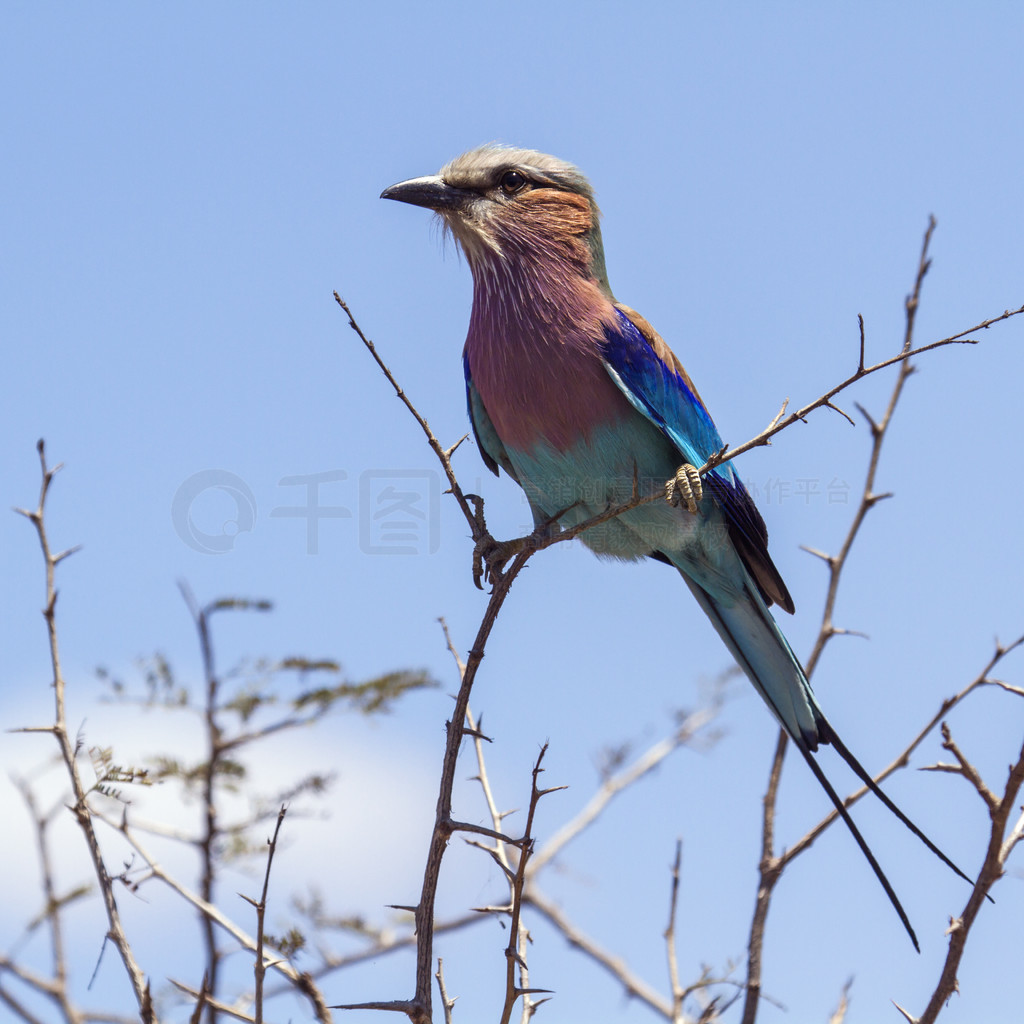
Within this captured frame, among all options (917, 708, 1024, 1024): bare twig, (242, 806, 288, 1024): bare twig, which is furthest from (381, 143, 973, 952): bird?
(242, 806, 288, 1024): bare twig

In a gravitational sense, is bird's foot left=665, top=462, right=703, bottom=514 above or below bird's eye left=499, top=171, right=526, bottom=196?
below

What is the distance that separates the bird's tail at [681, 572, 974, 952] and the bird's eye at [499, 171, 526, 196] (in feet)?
5.16

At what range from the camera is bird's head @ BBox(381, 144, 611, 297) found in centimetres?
384

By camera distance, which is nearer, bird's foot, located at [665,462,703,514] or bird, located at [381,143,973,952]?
bird's foot, located at [665,462,703,514]

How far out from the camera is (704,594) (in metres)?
3.90

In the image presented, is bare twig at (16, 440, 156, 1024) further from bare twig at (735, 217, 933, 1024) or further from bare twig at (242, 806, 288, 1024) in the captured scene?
bare twig at (735, 217, 933, 1024)

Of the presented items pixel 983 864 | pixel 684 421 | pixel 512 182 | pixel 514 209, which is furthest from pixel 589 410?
pixel 983 864

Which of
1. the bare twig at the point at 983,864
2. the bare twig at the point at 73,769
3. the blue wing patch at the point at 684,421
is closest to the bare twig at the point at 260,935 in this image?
the bare twig at the point at 73,769

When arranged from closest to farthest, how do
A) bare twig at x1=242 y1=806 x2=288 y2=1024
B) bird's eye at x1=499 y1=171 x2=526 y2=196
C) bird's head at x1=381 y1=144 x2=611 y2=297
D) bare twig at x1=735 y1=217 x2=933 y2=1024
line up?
bare twig at x1=242 y1=806 x2=288 y2=1024, bare twig at x1=735 y1=217 x2=933 y2=1024, bird's head at x1=381 y1=144 x2=611 y2=297, bird's eye at x1=499 y1=171 x2=526 y2=196

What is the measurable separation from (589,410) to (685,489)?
407 mm

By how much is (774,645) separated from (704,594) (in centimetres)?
31

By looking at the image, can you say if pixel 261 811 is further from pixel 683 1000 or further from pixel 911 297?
pixel 911 297

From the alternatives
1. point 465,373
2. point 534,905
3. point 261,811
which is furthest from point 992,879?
point 465,373

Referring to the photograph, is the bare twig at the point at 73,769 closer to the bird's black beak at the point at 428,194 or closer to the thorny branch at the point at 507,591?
the thorny branch at the point at 507,591
